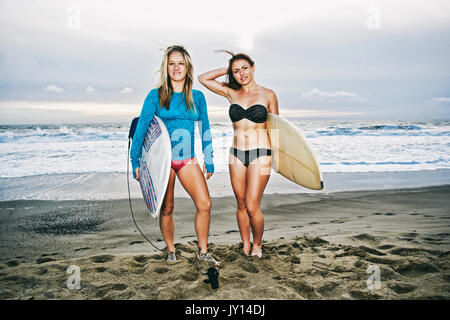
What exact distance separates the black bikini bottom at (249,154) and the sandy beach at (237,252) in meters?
0.91

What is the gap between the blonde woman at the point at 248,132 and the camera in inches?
115

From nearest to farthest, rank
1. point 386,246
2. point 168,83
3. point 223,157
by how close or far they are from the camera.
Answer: point 168,83 → point 386,246 → point 223,157

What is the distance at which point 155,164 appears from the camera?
8.89 feet

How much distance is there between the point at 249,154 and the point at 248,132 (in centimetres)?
20

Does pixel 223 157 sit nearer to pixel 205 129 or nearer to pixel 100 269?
pixel 205 129

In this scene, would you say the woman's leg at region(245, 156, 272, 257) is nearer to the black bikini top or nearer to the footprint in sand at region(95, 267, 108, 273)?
the black bikini top

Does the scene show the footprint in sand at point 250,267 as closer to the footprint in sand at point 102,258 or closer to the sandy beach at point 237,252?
the sandy beach at point 237,252

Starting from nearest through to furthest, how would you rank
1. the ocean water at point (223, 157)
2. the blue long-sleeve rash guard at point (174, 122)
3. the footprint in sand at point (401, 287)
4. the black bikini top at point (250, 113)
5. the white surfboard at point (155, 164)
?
the footprint in sand at point (401, 287) < the white surfboard at point (155, 164) < the blue long-sleeve rash guard at point (174, 122) < the black bikini top at point (250, 113) < the ocean water at point (223, 157)

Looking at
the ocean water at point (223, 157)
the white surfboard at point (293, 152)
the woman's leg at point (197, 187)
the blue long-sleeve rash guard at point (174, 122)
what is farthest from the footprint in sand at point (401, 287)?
the ocean water at point (223, 157)

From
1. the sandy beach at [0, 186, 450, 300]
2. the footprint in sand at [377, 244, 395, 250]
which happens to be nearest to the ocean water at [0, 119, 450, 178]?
the sandy beach at [0, 186, 450, 300]

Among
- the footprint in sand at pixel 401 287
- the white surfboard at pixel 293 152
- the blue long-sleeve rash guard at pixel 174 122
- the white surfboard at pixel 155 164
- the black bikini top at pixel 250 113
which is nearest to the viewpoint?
the footprint in sand at pixel 401 287

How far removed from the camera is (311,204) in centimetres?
512

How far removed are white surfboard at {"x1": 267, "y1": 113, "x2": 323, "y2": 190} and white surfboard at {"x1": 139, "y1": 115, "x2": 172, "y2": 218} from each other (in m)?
1.00

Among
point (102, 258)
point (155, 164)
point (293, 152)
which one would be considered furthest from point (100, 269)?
point (293, 152)
